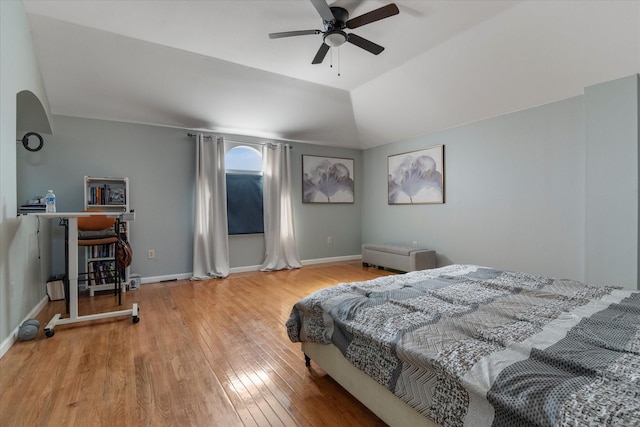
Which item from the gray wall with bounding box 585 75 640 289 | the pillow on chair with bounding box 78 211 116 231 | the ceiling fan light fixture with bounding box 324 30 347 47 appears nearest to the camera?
the ceiling fan light fixture with bounding box 324 30 347 47

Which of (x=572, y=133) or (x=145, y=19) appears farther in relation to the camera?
(x=572, y=133)

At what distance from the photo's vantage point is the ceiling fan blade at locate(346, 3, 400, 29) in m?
2.35

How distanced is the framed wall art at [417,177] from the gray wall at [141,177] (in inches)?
106

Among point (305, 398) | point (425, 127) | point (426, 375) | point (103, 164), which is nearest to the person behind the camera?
point (426, 375)

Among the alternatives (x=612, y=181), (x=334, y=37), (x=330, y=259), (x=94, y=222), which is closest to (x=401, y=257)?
(x=330, y=259)

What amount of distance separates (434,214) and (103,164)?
5135mm

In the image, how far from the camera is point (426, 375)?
1.12 m

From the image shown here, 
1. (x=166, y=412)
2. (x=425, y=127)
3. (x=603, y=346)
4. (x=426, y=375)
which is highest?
(x=425, y=127)

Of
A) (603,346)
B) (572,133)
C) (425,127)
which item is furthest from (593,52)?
(603,346)

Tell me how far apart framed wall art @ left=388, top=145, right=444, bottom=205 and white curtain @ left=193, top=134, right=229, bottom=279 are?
3.13m

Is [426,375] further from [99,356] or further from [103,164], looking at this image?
[103,164]

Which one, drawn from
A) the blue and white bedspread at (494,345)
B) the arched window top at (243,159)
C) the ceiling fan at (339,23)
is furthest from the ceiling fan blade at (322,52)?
the arched window top at (243,159)

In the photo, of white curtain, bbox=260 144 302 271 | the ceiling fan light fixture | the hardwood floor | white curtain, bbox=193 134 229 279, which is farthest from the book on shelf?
the ceiling fan light fixture

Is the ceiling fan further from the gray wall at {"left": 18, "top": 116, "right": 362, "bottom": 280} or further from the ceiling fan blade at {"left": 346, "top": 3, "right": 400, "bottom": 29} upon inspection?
the gray wall at {"left": 18, "top": 116, "right": 362, "bottom": 280}
